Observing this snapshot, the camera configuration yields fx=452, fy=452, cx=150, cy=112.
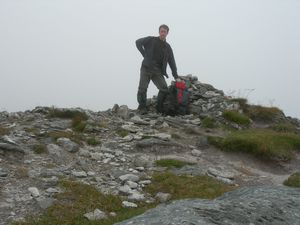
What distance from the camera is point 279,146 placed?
571 inches

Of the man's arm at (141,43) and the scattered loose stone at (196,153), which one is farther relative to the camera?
the man's arm at (141,43)

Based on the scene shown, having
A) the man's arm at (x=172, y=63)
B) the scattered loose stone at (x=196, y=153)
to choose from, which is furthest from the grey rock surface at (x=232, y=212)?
the man's arm at (x=172, y=63)

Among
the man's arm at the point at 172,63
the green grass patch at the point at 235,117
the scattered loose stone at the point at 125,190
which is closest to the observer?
the scattered loose stone at the point at 125,190

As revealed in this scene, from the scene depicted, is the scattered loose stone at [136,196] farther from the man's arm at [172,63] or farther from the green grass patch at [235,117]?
the man's arm at [172,63]

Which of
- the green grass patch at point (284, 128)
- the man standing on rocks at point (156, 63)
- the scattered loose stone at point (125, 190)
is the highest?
the man standing on rocks at point (156, 63)

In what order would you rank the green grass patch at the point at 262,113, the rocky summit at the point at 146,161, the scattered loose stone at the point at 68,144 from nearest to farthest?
the rocky summit at the point at 146,161, the scattered loose stone at the point at 68,144, the green grass patch at the point at 262,113

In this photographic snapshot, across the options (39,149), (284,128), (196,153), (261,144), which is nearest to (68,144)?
→ (39,149)

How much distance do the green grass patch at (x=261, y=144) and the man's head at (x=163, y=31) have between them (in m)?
4.72

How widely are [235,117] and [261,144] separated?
3.48m

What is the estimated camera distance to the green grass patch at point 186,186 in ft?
31.7

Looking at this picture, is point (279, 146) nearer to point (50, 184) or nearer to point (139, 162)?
point (139, 162)

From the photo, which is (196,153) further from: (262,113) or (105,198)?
(262,113)

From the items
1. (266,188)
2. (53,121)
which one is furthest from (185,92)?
(266,188)

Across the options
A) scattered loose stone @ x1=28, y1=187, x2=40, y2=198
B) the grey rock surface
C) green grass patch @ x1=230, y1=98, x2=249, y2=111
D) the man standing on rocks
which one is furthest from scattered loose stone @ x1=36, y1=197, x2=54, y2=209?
green grass patch @ x1=230, y1=98, x2=249, y2=111
